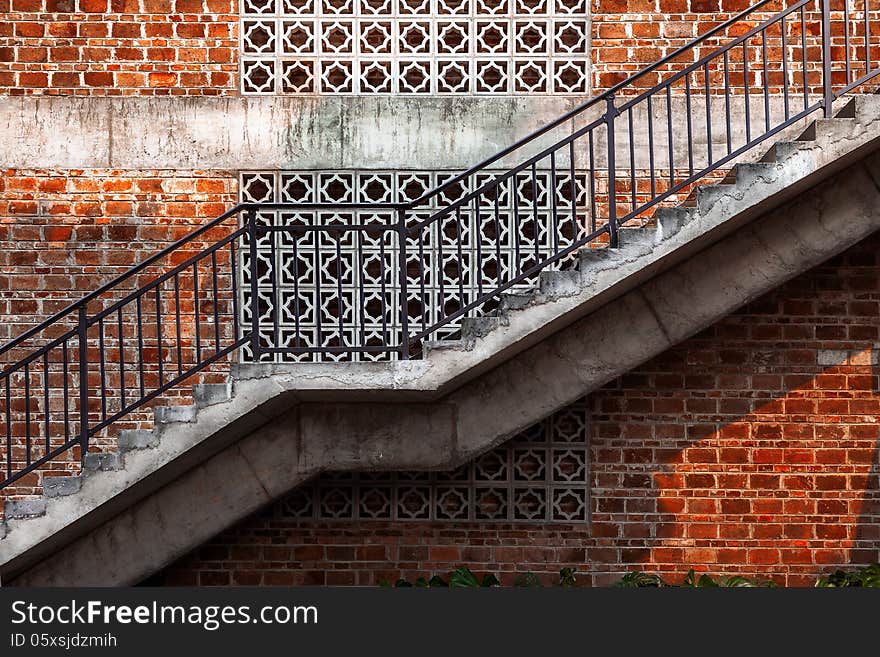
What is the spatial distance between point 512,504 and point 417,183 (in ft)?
8.19

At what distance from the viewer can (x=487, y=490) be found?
9.10 m

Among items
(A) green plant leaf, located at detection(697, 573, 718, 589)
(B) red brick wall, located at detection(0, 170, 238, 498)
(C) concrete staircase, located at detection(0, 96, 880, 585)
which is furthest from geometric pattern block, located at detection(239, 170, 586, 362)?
(A) green plant leaf, located at detection(697, 573, 718, 589)

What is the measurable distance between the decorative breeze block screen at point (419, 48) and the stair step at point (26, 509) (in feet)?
11.4

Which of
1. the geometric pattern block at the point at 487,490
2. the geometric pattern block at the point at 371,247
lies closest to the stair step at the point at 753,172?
the geometric pattern block at the point at 371,247

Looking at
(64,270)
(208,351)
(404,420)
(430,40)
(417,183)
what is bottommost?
(404,420)

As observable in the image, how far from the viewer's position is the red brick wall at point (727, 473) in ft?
29.6

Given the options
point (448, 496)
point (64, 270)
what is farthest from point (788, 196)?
point (64, 270)

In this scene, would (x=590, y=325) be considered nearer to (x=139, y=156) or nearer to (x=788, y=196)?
(x=788, y=196)

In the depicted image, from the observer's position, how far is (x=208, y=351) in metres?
9.00

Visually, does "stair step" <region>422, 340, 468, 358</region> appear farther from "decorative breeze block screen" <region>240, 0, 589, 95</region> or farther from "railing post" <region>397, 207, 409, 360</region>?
"decorative breeze block screen" <region>240, 0, 589, 95</region>

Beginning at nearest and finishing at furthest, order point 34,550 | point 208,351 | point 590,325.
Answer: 1. point 34,550
2. point 590,325
3. point 208,351

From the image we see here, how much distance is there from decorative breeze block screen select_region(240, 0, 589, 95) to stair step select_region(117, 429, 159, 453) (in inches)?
118

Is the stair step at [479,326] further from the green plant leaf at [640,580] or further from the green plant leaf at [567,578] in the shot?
the green plant leaf at [640,580]

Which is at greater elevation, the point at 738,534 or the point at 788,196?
the point at 788,196
